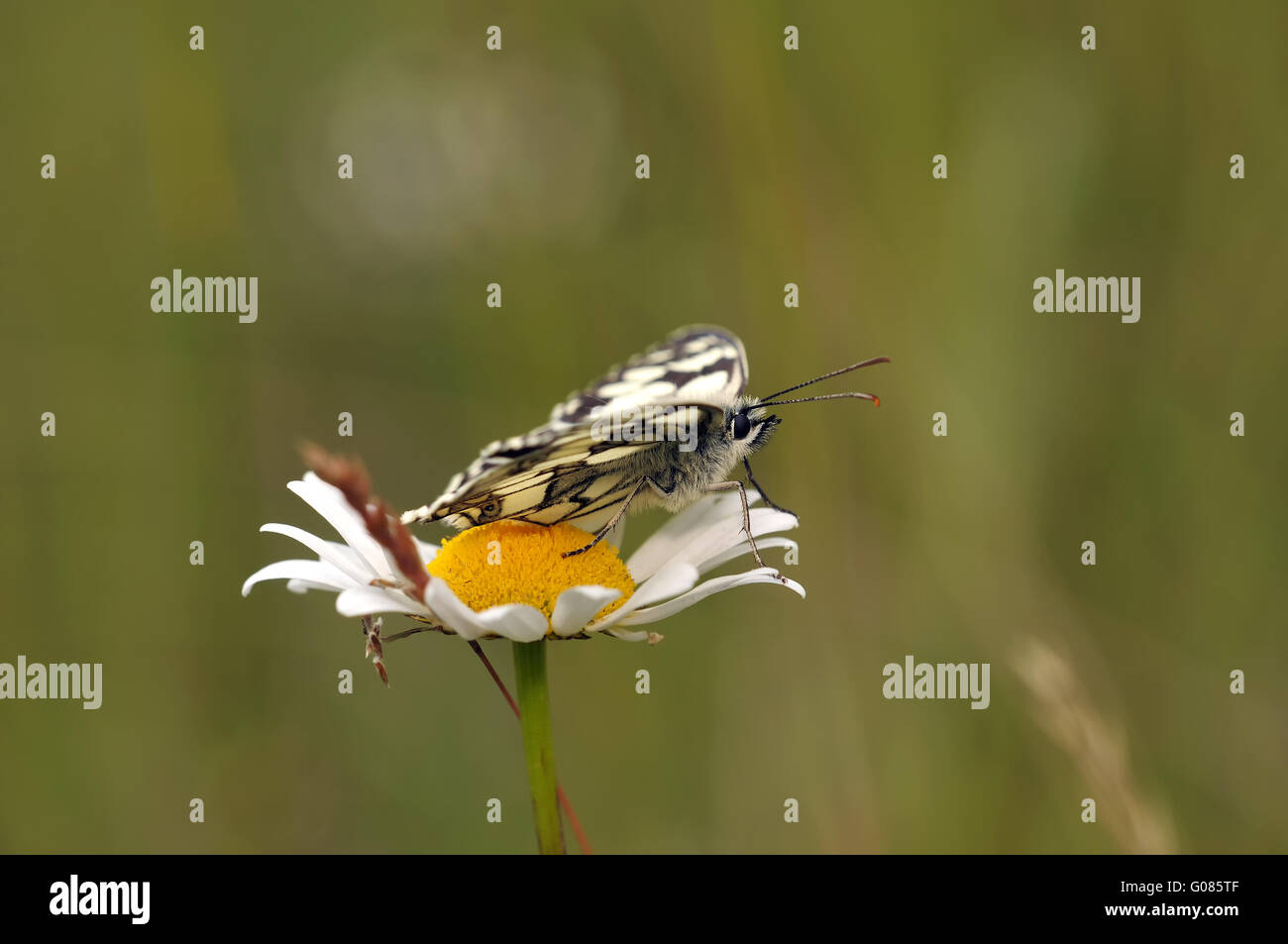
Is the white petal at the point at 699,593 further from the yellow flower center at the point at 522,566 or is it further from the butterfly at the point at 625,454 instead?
the butterfly at the point at 625,454

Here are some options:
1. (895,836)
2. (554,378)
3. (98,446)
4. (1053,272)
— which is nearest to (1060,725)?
(895,836)

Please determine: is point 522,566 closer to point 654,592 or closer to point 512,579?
point 512,579

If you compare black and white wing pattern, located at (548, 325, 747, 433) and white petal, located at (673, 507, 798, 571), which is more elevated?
black and white wing pattern, located at (548, 325, 747, 433)

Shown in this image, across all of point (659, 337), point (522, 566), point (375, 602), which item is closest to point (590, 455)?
point (522, 566)

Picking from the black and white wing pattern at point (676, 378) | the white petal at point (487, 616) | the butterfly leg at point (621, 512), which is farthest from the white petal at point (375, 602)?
the black and white wing pattern at point (676, 378)

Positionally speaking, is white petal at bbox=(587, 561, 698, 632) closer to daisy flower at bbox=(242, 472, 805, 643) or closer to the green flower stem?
daisy flower at bbox=(242, 472, 805, 643)

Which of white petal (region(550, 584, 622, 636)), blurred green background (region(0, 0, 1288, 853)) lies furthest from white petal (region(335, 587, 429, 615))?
blurred green background (region(0, 0, 1288, 853))
